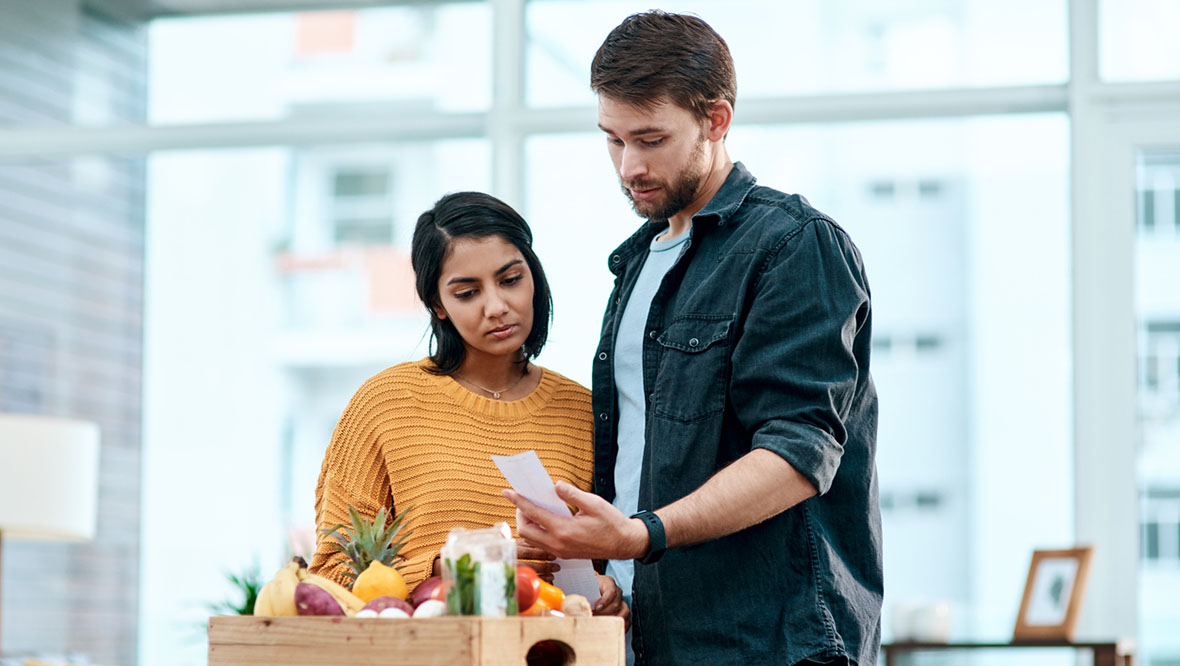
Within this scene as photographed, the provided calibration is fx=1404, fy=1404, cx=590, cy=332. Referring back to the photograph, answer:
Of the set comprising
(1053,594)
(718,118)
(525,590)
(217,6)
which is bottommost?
(1053,594)

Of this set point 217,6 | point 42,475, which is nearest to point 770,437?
point 42,475

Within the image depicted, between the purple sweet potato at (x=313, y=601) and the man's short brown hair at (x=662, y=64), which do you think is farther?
the man's short brown hair at (x=662, y=64)

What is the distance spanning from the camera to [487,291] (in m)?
1.97

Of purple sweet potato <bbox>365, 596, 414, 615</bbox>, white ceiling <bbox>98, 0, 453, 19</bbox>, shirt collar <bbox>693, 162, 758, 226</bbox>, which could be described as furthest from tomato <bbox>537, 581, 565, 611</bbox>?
white ceiling <bbox>98, 0, 453, 19</bbox>

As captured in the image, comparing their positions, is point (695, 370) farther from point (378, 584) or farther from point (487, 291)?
point (378, 584)

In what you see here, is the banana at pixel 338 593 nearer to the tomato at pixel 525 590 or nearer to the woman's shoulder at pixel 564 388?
the tomato at pixel 525 590

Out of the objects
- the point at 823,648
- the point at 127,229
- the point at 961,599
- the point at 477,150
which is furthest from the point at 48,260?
the point at 823,648

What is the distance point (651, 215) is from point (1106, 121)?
118 inches

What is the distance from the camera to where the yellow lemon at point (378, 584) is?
1565 mm

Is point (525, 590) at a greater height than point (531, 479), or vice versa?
point (531, 479)

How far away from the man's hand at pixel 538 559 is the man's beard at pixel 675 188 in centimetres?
47

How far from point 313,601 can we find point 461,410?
52cm

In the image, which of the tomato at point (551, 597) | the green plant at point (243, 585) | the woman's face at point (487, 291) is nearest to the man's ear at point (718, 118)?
the woman's face at point (487, 291)

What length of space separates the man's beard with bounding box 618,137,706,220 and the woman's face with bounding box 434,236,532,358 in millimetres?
204
